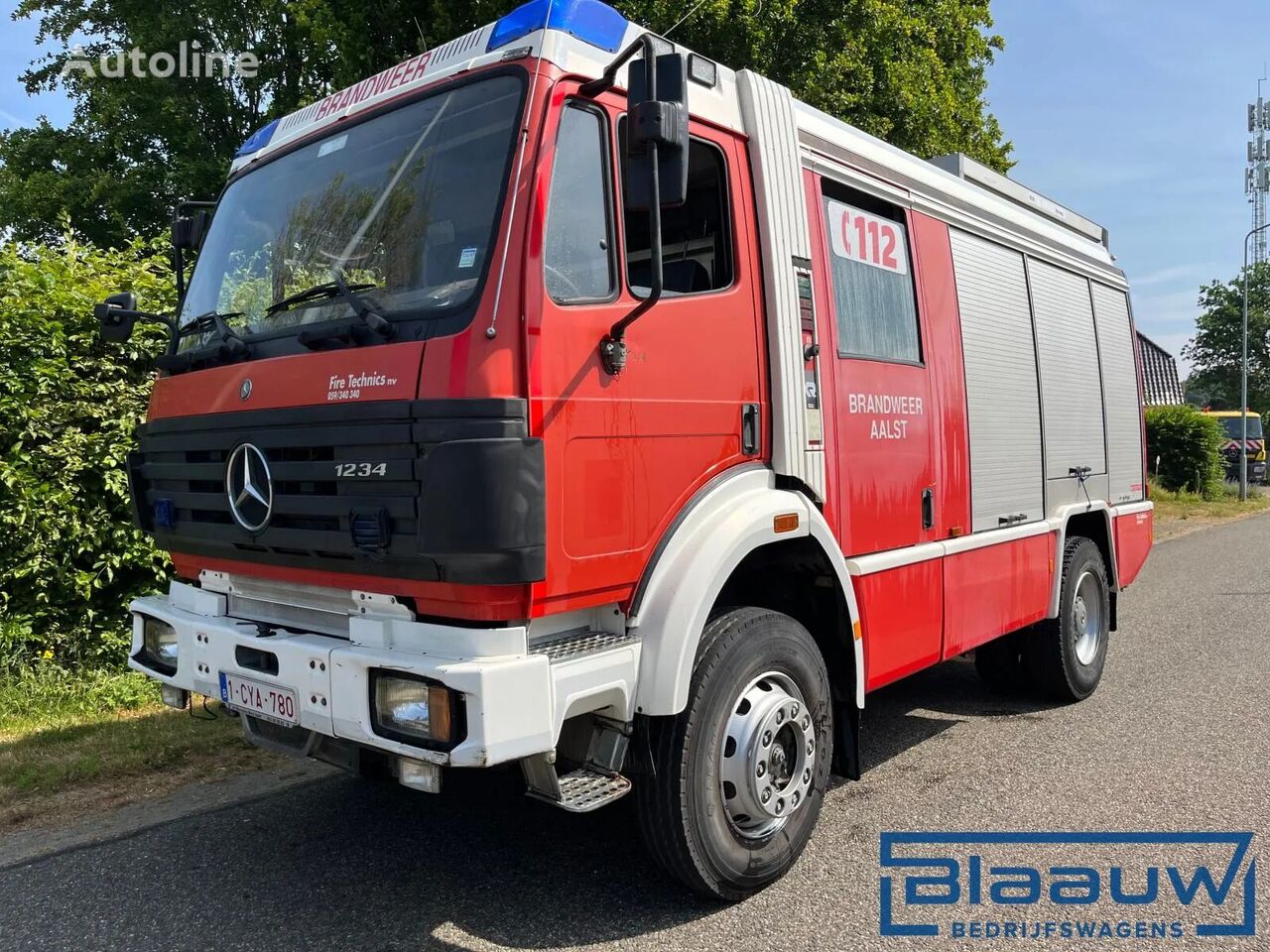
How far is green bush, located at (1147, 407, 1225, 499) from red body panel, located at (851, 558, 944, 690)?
23.3m

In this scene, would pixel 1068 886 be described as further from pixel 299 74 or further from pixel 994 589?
pixel 299 74

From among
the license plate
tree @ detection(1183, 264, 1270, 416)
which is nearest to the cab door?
the license plate

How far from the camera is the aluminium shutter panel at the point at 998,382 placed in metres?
4.96

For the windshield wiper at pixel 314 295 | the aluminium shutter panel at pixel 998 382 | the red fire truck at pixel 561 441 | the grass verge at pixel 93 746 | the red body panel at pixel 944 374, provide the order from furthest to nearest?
the aluminium shutter panel at pixel 998 382
the red body panel at pixel 944 374
the grass verge at pixel 93 746
the windshield wiper at pixel 314 295
the red fire truck at pixel 561 441

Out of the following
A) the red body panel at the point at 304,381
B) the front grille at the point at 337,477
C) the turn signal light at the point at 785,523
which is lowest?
the turn signal light at the point at 785,523

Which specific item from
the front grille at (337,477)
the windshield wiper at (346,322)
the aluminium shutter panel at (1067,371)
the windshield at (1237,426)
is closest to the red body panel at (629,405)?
the front grille at (337,477)

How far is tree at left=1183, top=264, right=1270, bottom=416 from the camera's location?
168 feet

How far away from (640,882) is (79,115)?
2055 centimetres

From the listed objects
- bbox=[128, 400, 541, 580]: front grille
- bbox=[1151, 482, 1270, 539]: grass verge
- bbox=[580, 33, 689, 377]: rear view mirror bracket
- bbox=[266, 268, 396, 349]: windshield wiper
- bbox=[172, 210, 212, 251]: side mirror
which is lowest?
bbox=[1151, 482, 1270, 539]: grass verge

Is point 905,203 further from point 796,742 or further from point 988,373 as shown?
point 796,742

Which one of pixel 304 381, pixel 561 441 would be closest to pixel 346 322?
pixel 304 381

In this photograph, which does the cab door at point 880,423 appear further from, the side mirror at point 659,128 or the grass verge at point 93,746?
the grass verge at point 93,746

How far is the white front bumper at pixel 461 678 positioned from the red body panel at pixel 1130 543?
4783mm

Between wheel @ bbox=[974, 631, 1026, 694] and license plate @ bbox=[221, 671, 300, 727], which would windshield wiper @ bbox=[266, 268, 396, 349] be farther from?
wheel @ bbox=[974, 631, 1026, 694]
